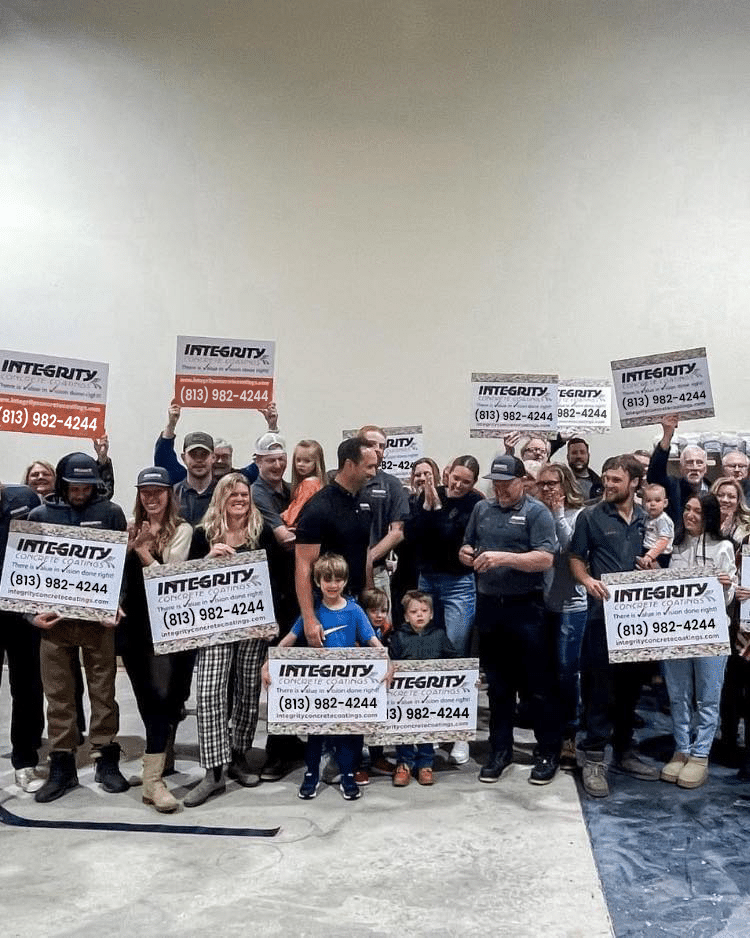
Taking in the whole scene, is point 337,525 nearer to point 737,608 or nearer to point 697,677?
point 697,677

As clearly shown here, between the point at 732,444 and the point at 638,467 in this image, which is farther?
the point at 732,444

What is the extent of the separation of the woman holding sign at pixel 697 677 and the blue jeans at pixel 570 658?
0.45 meters

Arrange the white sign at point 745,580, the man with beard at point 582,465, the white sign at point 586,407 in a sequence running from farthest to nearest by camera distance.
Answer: the white sign at point 586,407
the man with beard at point 582,465
the white sign at point 745,580

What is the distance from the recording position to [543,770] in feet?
15.9

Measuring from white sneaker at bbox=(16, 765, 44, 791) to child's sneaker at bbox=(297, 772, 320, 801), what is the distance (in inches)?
49.3

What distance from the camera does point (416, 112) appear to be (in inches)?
319

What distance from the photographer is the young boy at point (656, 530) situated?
4848mm

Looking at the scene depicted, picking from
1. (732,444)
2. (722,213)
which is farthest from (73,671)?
(722,213)

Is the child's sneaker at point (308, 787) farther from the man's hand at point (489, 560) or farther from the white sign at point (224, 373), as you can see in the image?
the white sign at point (224, 373)

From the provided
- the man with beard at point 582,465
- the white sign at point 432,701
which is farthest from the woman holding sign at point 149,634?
the man with beard at point 582,465

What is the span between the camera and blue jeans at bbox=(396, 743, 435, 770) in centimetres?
493

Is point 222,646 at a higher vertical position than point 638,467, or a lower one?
lower

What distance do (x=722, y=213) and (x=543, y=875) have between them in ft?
19.0

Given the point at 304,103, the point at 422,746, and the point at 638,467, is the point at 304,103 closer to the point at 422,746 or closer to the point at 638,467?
the point at 638,467
